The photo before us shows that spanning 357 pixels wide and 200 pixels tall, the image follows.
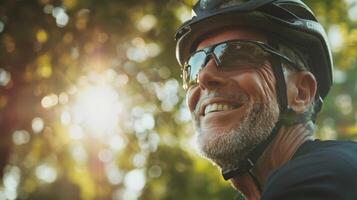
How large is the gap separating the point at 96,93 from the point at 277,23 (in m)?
7.94

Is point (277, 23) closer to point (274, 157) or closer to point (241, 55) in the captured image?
point (241, 55)

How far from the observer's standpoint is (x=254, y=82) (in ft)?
10.2

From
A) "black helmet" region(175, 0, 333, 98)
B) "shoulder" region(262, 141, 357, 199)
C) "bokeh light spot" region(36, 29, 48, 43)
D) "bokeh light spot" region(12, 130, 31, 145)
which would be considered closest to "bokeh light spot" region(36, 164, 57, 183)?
"bokeh light spot" region(12, 130, 31, 145)

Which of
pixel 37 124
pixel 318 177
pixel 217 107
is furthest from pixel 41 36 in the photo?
pixel 318 177

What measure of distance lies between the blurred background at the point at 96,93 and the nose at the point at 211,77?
5446 millimetres

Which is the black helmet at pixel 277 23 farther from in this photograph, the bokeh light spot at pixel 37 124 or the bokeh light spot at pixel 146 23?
the bokeh light spot at pixel 146 23

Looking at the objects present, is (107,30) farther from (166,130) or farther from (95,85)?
(166,130)

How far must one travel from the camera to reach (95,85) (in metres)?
10.8

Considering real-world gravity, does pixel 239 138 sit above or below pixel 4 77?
below

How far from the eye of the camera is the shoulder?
6.68 ft

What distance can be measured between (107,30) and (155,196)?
493 cm

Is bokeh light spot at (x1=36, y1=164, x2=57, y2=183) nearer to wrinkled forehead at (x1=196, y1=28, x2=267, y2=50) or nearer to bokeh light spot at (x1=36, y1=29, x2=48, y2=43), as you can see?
bokeh light spot at (x1=36, y1=29, x2=48, y2=43)

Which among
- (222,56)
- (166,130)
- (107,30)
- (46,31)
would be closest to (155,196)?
(166,130)

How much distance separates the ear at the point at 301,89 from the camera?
3236 mm
